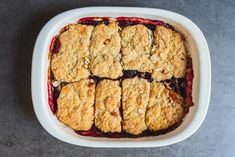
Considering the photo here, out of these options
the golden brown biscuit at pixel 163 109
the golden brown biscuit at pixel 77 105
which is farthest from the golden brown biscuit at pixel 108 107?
the golden brown biscuit at pixel 163 109

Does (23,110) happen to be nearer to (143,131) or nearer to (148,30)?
(143,131)

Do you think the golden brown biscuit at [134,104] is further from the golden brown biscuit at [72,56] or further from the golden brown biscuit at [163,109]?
the golden brown biscuit at [72,56]

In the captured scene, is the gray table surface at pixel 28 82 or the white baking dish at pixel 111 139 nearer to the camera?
the white baking dish at pixel 111 139

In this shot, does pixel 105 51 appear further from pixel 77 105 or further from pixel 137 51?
pixel 77 105

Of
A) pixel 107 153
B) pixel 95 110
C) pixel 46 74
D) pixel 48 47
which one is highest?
pixel 48 47

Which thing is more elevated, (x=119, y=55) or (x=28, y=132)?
Result: (x=119, y=55)

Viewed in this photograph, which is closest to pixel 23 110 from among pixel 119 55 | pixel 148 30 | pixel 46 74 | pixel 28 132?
pixel 28 132
